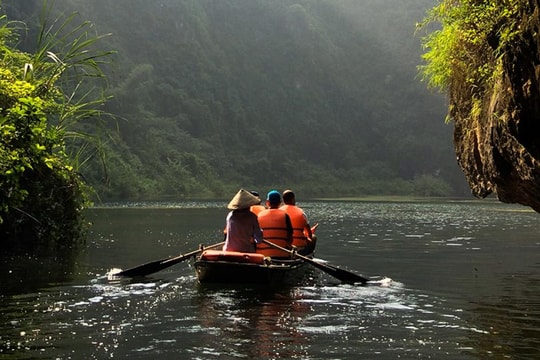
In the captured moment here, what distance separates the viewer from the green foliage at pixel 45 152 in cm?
1427

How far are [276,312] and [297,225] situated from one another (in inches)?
229

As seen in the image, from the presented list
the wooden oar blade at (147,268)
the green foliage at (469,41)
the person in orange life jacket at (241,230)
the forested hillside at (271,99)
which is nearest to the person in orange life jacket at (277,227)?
the person in orange life jacket at (241,230)

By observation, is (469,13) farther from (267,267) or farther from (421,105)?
(421,105)

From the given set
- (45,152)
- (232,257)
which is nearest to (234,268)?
(232,257)

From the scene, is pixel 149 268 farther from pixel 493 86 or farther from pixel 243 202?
pixel 493 86

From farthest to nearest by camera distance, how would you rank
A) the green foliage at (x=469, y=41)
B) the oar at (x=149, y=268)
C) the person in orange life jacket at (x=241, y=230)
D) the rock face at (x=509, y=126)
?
the oar at (x=149, y=268) → the person in orange life jacket at (x=241, y=230) → the green foliage at (x=469, y=41) → the rock face at (x=509, y=126)

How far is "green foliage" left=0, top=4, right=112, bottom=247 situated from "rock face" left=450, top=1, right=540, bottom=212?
7.71m

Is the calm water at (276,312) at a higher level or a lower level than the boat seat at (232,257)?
lower

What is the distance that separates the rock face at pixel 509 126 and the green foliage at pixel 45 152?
25.3 feet

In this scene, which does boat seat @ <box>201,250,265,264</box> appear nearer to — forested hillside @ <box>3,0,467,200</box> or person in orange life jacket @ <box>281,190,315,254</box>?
person in orange life jacket @ <box>281,190,315,254</box>

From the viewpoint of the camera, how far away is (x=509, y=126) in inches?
427

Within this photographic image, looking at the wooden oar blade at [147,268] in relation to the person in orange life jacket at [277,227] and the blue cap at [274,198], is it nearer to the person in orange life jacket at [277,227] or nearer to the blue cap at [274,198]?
the person in orange life jacket at [277,227]

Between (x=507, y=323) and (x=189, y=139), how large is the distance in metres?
117

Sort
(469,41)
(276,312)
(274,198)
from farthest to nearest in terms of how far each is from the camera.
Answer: (274,198)
(469,41)
(276,312)
